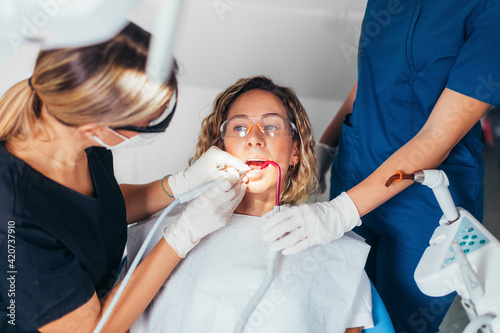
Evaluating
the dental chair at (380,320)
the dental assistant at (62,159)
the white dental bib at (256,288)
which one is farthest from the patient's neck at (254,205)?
the dental assistant at (62,159)

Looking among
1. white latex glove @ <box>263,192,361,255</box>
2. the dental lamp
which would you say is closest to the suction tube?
white latex glove @ <box>263,192,361,255</box>

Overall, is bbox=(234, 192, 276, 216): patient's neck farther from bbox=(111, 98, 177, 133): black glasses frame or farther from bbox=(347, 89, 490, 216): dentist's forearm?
bbox=(111, 98, 177, 133): black glasses frame

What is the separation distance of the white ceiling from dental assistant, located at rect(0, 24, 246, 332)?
0.19m

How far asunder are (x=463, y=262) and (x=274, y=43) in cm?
88

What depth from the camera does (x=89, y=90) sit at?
2.79ft

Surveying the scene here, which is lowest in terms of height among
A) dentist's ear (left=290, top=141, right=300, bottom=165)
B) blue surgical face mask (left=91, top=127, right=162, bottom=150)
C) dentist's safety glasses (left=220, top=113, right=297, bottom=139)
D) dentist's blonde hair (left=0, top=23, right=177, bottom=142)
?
dentist's ear (left=290, top=141, right=300, bottom=165)

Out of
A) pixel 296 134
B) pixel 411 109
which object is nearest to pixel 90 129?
pixel 296 134

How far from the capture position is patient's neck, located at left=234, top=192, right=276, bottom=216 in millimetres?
1548

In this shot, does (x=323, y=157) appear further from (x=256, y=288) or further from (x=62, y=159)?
(x=62, y=159)

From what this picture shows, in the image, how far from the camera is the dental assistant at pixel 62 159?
857 millimetres

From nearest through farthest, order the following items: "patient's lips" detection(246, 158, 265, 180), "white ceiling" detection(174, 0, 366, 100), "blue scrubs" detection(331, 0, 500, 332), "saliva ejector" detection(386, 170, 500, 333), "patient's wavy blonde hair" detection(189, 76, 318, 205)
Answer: "saliva ejector" detection(386, 170, 500, 333) < "blue scrubs" detection(331, 0, 500, 332) < "white ceiling" detection(174, 0, 366, 100) < "patient's lips" detection(246, 158, 265, 180) < "patient's wavy blonde hair" detection(189, 76, 318, 205)

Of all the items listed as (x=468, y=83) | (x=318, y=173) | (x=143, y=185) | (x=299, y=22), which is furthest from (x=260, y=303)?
(x=299, y=22)

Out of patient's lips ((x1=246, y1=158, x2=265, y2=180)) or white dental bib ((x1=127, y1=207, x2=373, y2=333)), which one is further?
patient's lips ((x1=246, y1=158, x2=265, y2=180))

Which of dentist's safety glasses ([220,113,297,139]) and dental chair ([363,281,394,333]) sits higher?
dentist's safety glasses ([220,113,297,139])
